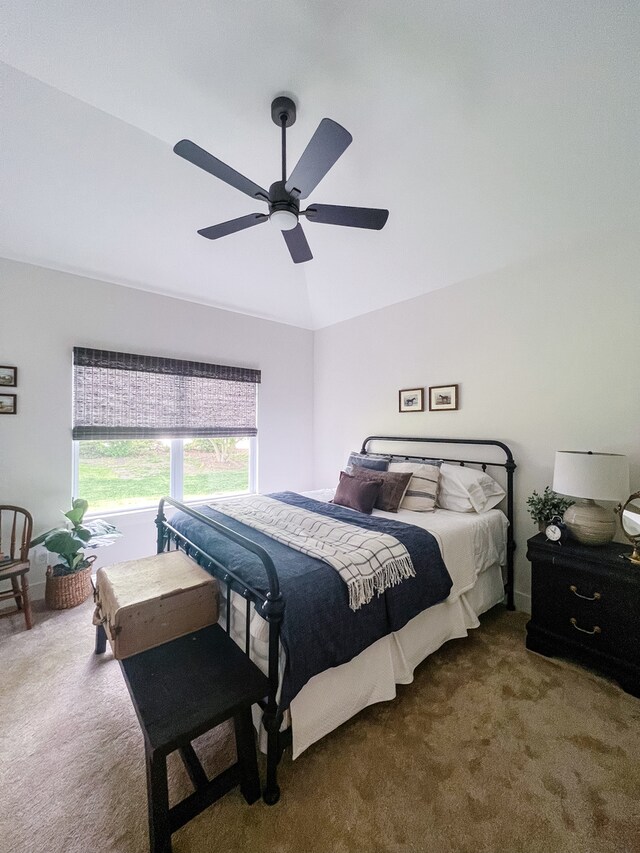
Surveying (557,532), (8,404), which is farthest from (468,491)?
(8,404)

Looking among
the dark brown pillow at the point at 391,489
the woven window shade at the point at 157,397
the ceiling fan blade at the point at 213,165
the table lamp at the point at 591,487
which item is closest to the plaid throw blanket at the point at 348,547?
the dark brown pillow at the point at 391,489

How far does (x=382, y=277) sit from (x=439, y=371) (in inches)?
45.2

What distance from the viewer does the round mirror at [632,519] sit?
6.55ft

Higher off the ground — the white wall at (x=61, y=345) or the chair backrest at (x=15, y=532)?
the white wall at (x=61, y=345)

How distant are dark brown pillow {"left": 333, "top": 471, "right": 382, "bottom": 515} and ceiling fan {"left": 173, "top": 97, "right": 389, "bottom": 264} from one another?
6.14ft

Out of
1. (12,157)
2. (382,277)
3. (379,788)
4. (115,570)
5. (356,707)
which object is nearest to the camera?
(379,788)

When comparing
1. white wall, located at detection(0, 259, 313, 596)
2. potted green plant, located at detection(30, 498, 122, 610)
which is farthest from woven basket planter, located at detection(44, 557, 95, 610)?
white wall, located at detection(0, 259, 313, 596)

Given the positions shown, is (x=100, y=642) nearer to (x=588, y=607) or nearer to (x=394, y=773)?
(x=394, y=773)

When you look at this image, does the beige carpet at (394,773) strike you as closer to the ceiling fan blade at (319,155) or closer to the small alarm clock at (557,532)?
the small alarm clock at (557,532)

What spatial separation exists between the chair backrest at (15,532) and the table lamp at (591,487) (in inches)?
149

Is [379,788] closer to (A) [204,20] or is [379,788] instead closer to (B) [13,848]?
(B) [13,848]

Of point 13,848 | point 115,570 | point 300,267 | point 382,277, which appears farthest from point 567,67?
point 13,848

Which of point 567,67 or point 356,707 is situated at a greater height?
point 567,67

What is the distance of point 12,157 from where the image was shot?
7.63 feet
